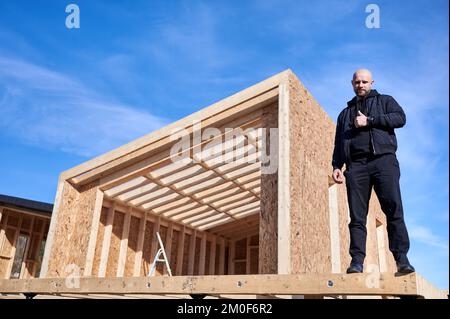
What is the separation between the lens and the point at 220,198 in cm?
1345

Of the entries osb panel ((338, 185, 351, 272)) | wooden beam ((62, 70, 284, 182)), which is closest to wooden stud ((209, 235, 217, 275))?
wooden beam ((62, 70, 284, 182))

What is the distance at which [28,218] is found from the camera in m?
16.8

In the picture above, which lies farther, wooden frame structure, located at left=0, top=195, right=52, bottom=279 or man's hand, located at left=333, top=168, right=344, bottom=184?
wooden frame structure, located at left=0, top=195, right=52, bottom=279

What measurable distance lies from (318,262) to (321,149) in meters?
2.59

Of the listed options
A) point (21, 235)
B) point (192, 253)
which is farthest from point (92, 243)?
point (21, 235)

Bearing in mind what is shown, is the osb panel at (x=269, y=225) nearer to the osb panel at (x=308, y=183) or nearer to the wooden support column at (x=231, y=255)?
the osb panel at (x=308, y=183)

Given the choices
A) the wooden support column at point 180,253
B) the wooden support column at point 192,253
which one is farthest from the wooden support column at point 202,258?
the wooden support column at point 180,253

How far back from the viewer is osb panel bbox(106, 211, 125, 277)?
40.0 feet

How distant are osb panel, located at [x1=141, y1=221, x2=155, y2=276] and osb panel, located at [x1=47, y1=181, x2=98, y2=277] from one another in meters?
3.87

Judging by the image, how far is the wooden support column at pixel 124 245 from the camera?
12.4m

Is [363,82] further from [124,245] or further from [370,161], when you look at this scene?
[124,245]

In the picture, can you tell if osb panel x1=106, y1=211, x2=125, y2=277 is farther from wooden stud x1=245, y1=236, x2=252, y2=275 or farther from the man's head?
the man's head

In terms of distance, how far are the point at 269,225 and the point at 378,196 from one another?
10.8ft
